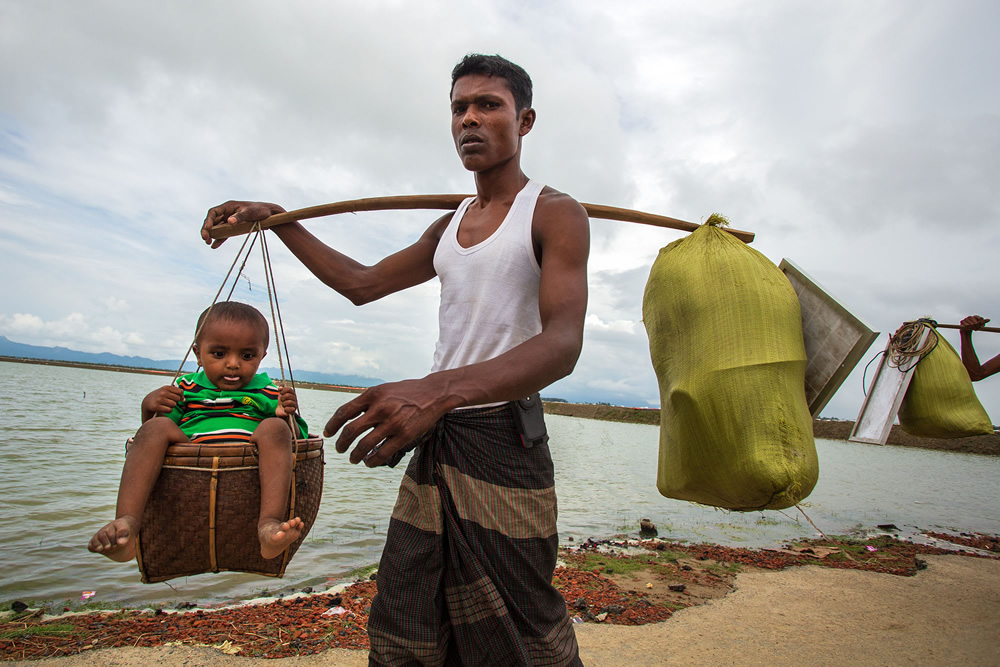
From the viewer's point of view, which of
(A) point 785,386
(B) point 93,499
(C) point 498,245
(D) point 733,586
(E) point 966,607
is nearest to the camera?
(C) point 498,245

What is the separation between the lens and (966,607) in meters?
5.64

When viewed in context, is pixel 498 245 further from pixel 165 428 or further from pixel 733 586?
pixel 733 586

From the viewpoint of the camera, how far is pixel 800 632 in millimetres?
4641

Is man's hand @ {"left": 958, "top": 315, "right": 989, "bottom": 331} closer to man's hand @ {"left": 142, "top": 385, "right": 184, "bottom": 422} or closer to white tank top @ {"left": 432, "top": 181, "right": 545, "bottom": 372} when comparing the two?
white tank top @ {"left": 432, "top": 181, "right": 545, "bottom": 372}

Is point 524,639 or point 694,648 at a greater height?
point 524,639

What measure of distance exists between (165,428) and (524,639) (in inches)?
55.9

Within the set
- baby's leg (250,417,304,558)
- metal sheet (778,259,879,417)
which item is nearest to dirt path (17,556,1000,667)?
baby's leg (250,417,304,558)

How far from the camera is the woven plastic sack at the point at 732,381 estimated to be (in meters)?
1.94

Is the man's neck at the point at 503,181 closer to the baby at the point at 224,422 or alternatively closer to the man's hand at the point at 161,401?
the baby at the point at 224,422

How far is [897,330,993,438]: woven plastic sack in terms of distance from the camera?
3275 mm

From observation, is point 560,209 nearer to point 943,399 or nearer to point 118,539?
point 118,539

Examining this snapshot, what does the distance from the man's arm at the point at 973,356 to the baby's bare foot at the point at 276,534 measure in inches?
161

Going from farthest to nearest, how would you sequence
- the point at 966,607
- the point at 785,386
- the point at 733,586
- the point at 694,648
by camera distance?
the point at 733,586, the point at 966,607, the point at 694,648, the point at 785,386

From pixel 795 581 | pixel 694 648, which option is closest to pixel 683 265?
pixel 694 648
